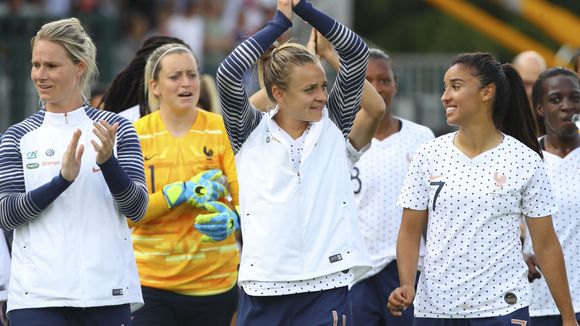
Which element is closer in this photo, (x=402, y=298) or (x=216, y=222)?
(x=402, y=298)

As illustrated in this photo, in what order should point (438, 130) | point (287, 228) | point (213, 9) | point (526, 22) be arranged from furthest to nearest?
point (526, 22) → point (213, 9) → point (438, 130) → point (287, 228)

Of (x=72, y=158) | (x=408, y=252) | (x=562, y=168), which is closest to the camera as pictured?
(x=72, y=158)

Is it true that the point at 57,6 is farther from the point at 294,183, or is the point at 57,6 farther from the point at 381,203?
the point at 294,183

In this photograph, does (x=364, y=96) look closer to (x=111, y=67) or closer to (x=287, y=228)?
(x=287, y=228)

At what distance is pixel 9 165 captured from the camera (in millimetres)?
6707

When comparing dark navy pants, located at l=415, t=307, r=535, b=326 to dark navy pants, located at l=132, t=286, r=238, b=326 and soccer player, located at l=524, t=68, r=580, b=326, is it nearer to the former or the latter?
soccer player, located at l=524, t=68, r=580, b=326

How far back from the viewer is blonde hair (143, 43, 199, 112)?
27.2 ft

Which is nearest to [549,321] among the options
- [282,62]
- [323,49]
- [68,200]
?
[323,49]

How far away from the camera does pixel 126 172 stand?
6.78 metres

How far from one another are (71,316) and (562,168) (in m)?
3.14

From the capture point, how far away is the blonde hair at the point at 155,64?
27.2 ft

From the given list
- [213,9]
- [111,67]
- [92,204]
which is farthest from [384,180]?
[213,9]

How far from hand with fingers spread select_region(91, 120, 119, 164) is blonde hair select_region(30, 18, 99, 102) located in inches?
21.0

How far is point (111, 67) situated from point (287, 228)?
35.7ft
